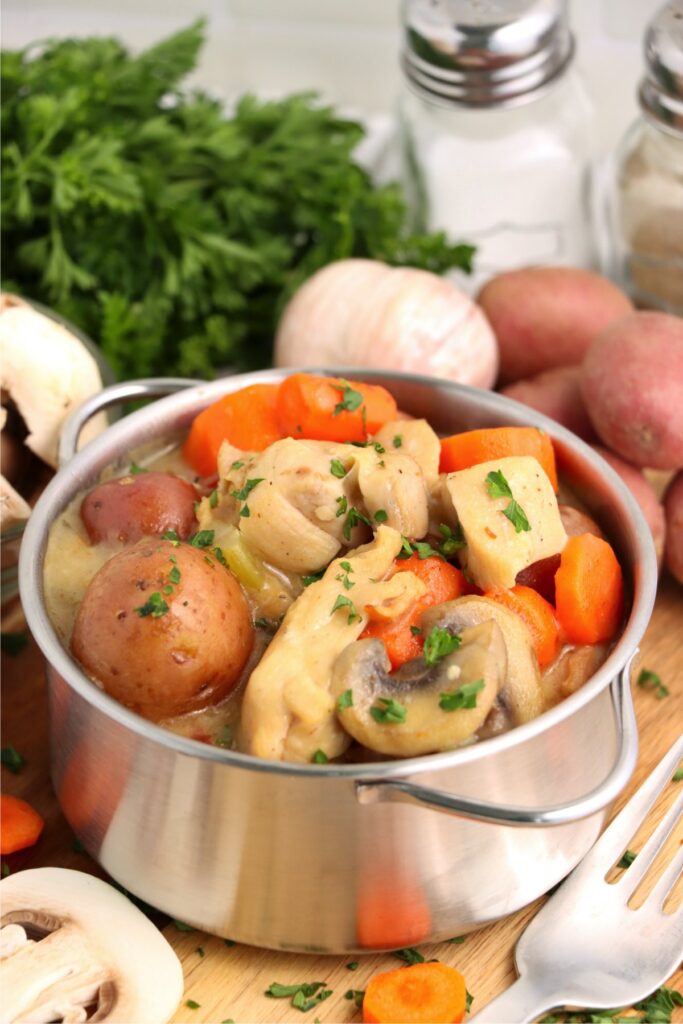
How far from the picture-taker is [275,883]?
5.69ft

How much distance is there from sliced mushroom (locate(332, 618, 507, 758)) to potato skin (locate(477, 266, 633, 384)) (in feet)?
3.94

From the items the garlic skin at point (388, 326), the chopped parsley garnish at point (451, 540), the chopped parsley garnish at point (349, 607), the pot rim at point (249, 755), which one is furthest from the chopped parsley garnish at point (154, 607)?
the garlic skin at point (388, 326)

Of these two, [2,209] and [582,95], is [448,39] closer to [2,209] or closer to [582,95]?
[582,95]

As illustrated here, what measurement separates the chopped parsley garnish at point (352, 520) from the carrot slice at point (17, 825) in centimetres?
67

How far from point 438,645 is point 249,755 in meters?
0.30

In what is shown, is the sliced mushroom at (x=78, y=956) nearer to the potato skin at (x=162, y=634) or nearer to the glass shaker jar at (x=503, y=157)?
the potato skin at (x=162, y=634)

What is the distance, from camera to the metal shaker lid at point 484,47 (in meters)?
2.84

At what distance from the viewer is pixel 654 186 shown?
290 cm

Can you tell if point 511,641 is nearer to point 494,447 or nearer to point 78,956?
point 494,447

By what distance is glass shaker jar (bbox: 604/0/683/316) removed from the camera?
8.93 feet

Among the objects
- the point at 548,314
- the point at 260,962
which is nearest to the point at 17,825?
the point at 260,962

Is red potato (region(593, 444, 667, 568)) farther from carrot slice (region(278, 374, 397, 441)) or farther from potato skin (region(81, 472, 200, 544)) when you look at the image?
potato skin (region(81, 472, 200, 544))

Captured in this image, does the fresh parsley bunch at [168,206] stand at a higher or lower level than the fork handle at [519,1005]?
higher

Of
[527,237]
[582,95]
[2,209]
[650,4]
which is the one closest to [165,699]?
[2,209]
